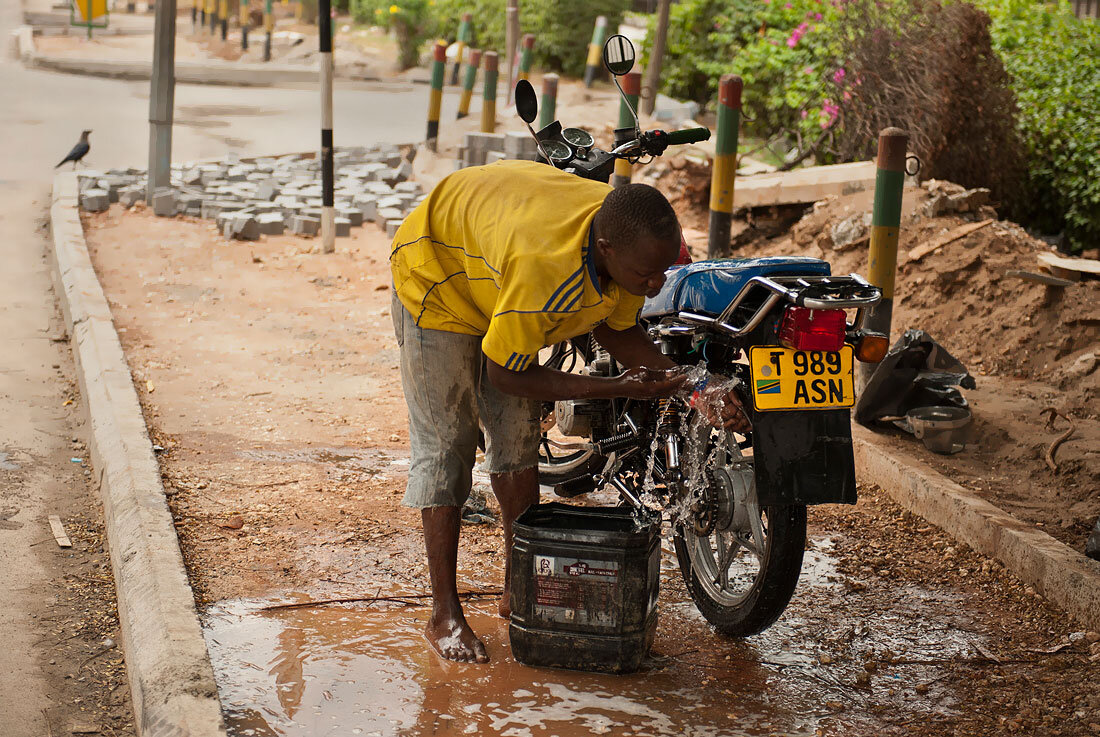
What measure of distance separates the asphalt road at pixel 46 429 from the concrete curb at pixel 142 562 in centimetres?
13

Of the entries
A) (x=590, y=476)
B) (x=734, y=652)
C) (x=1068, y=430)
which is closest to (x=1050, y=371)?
(x=1068, y=430)

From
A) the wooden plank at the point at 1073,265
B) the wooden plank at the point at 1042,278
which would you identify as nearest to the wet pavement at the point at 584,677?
the wooden plank at the point at 1042,278

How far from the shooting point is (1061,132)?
1012 cm

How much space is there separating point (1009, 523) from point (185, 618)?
118 inches

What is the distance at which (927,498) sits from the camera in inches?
188

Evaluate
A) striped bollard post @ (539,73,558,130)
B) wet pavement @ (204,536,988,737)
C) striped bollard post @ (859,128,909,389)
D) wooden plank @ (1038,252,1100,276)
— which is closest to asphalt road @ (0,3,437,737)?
wet pavement @ (204,536,988,737)

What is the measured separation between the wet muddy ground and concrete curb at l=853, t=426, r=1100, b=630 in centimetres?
6

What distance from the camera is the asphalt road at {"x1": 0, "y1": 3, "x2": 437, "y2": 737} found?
139 inches

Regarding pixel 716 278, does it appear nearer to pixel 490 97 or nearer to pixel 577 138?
pixel 577 138

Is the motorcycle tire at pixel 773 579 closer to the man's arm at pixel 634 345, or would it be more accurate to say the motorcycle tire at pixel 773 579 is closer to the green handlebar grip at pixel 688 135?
the man's arm at pixel 634 345

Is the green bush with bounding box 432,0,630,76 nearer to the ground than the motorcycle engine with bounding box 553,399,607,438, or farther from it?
farther from it

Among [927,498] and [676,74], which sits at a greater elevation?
[676,74]

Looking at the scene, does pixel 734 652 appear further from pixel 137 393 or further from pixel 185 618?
pixel 137 393

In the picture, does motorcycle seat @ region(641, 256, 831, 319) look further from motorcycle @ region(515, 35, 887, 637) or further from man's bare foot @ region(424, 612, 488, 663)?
man's bare foot @ region(424, 612, 488, 663)
